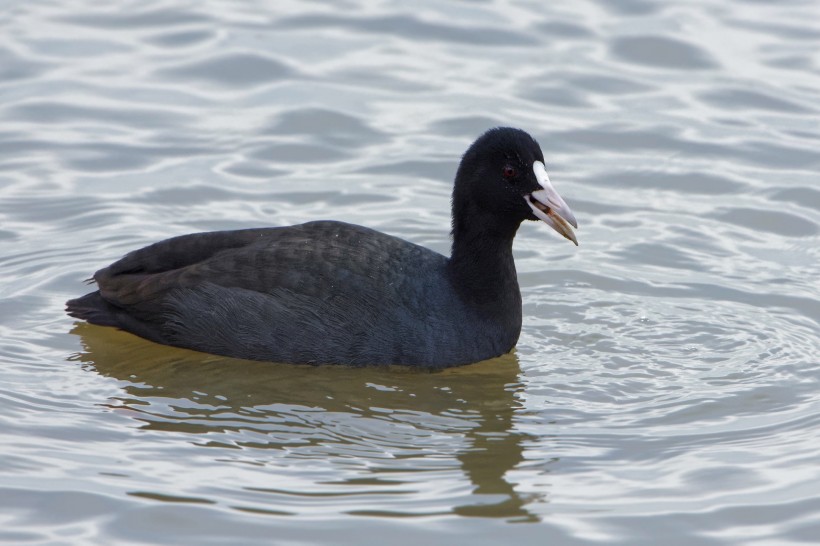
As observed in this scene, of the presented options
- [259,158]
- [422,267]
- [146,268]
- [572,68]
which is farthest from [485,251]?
[572,68]

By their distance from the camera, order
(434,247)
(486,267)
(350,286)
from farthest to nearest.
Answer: (434,247) → (486,267) → (350,286)

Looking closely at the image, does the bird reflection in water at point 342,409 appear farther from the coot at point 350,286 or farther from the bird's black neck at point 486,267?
the bird's black neck at point 486,267

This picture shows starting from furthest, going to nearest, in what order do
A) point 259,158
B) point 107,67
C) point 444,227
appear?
1. point 107,67
2. point 259,158
3. point 444,227

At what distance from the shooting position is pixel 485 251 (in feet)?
27.7

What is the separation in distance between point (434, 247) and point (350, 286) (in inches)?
83.7

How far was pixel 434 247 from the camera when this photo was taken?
33.1ft

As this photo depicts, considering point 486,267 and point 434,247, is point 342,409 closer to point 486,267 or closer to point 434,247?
point 486,267

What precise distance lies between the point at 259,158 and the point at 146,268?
320 centimetres

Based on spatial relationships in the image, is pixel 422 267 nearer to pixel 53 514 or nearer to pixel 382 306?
pixel 382 306

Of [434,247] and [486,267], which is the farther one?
[434,247]

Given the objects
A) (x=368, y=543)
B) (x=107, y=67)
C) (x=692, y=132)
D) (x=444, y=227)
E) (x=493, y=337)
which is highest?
(x=107, y=67)

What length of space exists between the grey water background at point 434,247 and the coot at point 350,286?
207 millimetres

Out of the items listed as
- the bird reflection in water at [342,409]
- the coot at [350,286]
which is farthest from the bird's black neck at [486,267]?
the bird reflection in water at [342,409]

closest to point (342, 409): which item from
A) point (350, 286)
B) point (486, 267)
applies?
point (350, 286)
